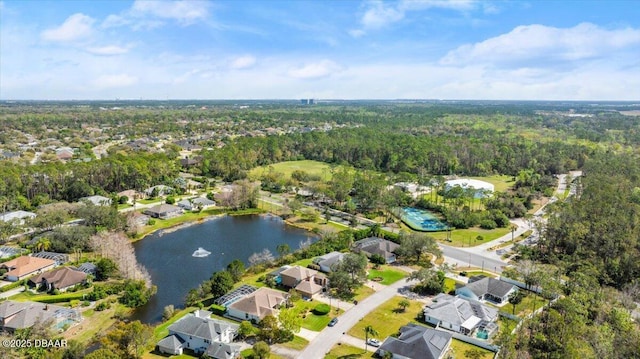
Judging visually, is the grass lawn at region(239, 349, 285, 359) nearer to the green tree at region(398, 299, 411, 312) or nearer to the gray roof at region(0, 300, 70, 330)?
the green tree at region(398, 299, 411, 312)

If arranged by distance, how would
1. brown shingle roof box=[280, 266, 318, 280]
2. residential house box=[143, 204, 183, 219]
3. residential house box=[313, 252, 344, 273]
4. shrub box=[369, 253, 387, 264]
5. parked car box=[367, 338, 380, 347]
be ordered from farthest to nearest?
residential house box=[143, 204, 183, 219] < shrub box=[369, 253, 387, 264] < residential house box=[313, 252, 344, 273] < brown shingle roof box=[280, 266, 318, 280] < parked car box=[367, 338, 380, 347]

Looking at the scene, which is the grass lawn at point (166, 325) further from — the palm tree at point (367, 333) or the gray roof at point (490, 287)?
the gray roof at point (490, 287)

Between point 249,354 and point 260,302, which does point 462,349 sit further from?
point 260,302

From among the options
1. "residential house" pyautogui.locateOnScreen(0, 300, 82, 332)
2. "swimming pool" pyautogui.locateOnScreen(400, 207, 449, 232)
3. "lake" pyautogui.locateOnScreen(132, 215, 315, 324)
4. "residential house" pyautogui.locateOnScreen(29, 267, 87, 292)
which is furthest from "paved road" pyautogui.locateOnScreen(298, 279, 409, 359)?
"residential house" pyautogui.locateOnScreen(29, 267, 87, 292)

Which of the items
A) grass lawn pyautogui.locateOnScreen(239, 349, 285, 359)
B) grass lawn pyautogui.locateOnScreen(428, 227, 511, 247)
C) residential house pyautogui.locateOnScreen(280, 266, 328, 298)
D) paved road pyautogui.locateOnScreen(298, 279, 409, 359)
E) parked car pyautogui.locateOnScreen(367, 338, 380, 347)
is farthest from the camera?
grass lawn pyautogui.locateOnScreen(428, 227, 511, 247)

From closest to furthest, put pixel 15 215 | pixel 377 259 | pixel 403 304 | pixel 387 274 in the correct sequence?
1. pixel 403 304
2. pixel 387 274
3. pixel 377 259
4. pixel 15 215

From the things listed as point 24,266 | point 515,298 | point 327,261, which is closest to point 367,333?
point 327,261
